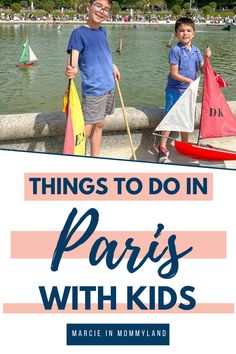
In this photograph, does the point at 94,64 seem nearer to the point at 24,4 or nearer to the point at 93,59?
the point at 93,59

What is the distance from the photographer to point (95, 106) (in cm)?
424

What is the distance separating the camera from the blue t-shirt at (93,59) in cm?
397

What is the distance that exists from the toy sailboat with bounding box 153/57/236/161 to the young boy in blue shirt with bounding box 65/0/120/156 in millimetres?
780

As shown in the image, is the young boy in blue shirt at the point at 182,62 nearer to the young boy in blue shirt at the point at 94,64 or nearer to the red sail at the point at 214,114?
the red sail at the point at 214,114

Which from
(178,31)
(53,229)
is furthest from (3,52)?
(53,229)

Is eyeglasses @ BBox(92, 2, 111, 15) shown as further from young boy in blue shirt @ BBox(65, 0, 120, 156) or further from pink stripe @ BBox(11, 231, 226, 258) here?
pink stripe @ BBox(11, 231, 226, 258)

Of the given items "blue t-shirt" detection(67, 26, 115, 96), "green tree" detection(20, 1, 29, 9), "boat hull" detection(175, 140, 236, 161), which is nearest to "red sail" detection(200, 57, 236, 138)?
"boat hull" detection(175, 140, 236, 161)

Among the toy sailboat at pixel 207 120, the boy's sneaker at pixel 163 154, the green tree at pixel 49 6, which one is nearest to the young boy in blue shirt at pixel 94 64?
the toy sailboat at pixel 207 120

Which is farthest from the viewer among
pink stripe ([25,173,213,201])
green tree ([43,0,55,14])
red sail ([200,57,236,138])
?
green tree ([43,0,55,14])

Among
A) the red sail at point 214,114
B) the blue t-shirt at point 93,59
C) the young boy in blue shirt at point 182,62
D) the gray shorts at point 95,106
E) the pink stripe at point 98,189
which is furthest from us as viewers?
the red sail at point 214,114

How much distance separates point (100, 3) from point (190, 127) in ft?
5.15

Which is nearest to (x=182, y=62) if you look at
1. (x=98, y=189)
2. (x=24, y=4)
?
(x=98, y=189)

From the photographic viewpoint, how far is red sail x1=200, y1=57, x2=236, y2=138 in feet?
16.4

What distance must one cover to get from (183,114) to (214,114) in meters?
0.37
